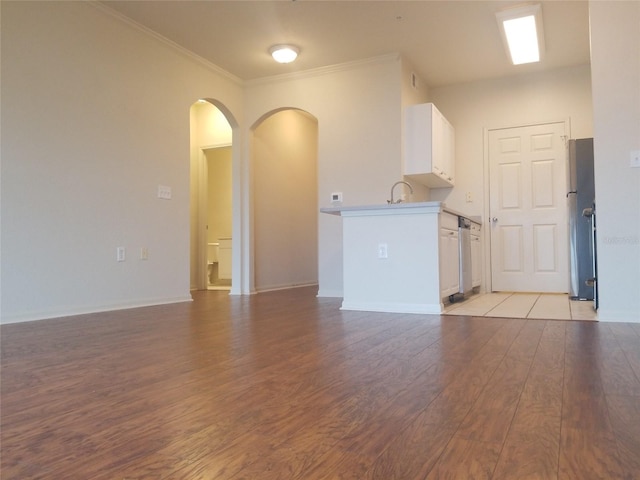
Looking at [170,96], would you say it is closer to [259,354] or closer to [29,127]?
[29,127]

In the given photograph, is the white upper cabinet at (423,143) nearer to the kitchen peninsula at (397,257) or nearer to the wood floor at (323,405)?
the kitchen peninsula at (397,257)

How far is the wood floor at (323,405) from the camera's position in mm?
1062

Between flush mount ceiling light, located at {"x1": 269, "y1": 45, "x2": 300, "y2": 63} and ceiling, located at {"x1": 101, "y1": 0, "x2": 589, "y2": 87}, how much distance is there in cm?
8

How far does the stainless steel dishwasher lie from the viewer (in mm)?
4785

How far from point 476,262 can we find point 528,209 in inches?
42.9

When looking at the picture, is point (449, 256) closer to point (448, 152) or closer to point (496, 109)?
point (448, 152)

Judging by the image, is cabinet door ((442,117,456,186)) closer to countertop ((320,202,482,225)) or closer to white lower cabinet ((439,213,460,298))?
white lower cabinet ((439,213,460,298))

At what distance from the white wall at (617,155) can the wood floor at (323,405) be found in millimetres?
541

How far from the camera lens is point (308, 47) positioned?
5242 millimetres

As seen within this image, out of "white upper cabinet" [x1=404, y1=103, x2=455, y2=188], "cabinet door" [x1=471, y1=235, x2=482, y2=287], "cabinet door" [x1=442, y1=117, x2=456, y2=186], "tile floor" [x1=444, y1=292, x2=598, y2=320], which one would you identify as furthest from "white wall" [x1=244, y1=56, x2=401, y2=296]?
"tile floor" [x1=444, y1=292, x2=598, y2=320]

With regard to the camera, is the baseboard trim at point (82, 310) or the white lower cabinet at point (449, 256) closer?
the baseboard trim at point (82, 310)

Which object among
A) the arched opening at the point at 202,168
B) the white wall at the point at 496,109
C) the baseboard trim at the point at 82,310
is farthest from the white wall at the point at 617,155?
the arched opening at the point at 202,168

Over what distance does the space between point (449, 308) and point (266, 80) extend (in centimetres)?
381

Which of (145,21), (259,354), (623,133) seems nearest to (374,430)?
(259,354)
